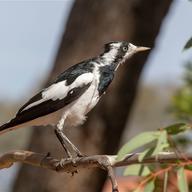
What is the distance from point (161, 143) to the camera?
204cm

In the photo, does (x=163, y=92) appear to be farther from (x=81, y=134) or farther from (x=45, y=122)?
(x=45, y=122)

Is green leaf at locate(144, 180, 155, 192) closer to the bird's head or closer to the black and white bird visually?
the black and white bird

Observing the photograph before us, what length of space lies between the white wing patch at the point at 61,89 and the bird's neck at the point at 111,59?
3.0 inches

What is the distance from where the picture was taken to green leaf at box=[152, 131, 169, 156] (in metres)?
2.00

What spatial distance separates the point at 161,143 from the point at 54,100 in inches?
25.0

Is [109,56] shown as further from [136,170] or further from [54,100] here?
[136,170]

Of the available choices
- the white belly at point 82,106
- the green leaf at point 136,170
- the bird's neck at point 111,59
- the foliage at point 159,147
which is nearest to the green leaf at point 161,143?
the foliage at point 159,147

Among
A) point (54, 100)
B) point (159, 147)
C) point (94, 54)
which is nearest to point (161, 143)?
point (159, 147)

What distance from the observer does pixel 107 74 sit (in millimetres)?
2596

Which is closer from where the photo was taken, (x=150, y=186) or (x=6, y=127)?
(x=150, y=186)

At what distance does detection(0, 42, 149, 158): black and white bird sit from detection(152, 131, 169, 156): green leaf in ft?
1.60

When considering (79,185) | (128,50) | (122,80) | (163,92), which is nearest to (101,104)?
(122,80)

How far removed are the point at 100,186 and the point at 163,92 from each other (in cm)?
2191

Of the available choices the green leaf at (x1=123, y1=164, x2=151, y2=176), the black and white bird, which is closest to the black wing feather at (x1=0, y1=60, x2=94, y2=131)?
the black and white bird
